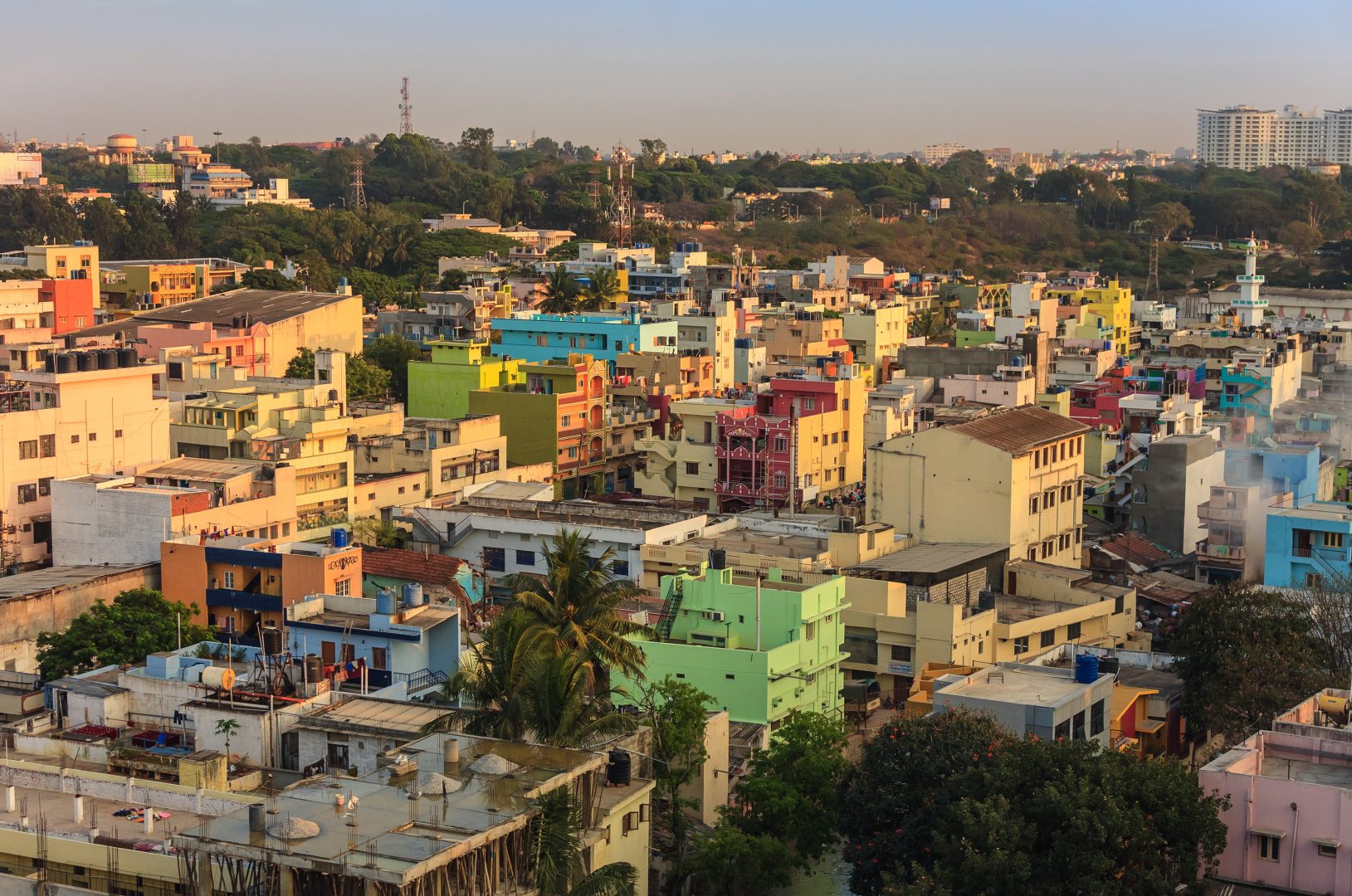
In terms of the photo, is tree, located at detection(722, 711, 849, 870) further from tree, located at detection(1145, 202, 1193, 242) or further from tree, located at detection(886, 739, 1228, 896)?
tree, located at detection(1145, 202, 1193, 242)

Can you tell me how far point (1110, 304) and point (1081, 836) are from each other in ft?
133

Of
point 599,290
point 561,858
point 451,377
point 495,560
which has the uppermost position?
point 599,290

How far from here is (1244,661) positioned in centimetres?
1864

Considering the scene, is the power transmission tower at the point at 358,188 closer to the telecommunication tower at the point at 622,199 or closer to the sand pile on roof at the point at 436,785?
the telecommunication tower at the point at 622,199

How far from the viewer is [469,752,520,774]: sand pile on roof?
1221 cm

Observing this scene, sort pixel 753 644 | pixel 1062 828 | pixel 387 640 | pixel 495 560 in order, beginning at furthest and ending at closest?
pixel 495 560 < pixel 753 644 < pixel 387 640 < pixel 1062 828

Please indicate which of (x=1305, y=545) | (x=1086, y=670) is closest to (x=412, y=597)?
(x=1086, y=670)

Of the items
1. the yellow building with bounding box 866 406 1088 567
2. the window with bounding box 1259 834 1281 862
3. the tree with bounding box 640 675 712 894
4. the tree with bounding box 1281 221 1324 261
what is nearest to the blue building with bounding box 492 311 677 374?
the yellow building with bounding box 866 406 1088 567

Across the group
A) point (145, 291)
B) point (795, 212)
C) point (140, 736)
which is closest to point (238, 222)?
point (145, 291)

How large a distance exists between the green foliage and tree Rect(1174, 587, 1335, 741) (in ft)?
17.7

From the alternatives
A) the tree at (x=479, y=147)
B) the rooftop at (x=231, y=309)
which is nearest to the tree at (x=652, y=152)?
the tree at (x=479, y=147)

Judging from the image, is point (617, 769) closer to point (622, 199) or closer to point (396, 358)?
point (396, 358)

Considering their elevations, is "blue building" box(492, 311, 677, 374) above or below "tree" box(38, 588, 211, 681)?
above

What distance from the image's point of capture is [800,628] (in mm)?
18828
